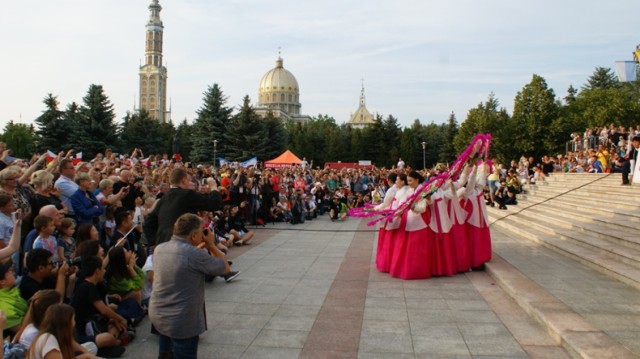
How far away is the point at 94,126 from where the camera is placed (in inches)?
1711

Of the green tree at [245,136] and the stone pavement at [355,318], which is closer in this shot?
the stone pavement at [355,318]

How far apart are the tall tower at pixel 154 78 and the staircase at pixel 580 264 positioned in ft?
438

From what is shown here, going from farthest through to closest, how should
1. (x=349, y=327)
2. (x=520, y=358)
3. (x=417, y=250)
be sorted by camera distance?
(x=417, y=250)
(x=349, y=327)
(x=520, y=358)

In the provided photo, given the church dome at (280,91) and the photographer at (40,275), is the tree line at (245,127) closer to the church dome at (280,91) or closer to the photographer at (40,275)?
the photographer at (40,275)

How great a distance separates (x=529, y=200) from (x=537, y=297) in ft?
42.8

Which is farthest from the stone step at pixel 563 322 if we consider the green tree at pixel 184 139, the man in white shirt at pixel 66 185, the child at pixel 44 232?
the green tree at pixel 184 139

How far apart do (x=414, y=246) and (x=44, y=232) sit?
590 centimetres

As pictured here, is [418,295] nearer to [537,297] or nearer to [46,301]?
[537,297]

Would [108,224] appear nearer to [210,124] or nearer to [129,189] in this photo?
[129,189]

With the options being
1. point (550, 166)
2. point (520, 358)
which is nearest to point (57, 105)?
point (550, 166)

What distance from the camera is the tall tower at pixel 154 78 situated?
136 meters

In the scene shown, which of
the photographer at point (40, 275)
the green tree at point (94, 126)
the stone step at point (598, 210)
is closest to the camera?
the photographer at point (40, 275)

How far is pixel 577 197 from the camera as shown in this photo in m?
15.1

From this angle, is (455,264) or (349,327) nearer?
(349,327)
